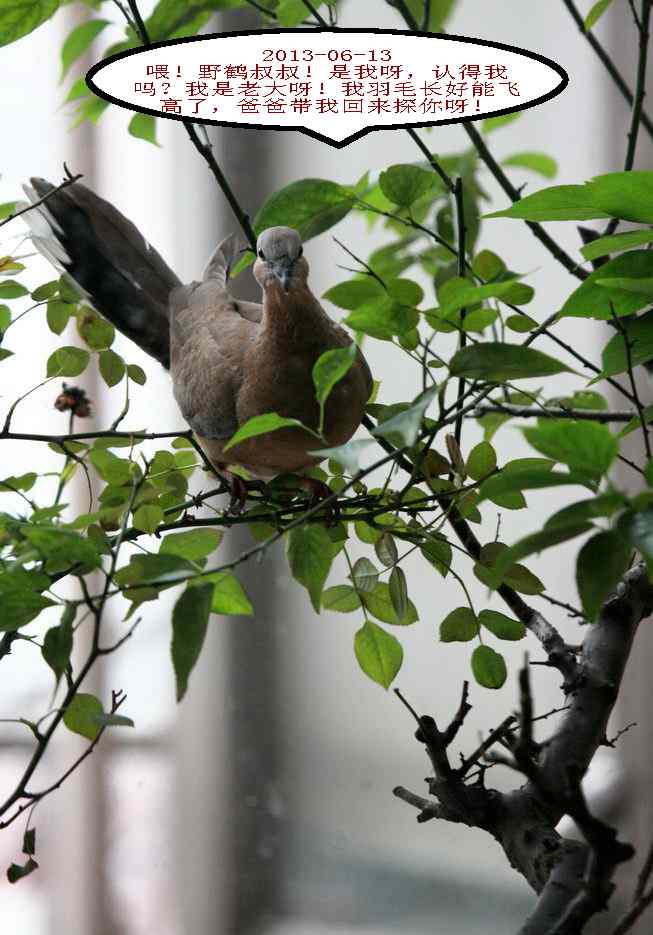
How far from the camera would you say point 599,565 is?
1.03 ft

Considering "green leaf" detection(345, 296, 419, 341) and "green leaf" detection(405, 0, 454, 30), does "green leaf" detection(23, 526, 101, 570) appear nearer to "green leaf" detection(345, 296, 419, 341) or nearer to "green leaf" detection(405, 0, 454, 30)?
"green leaf" detection(345, 296, 419, 341)

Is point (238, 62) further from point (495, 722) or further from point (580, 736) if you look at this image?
point (495, 722)

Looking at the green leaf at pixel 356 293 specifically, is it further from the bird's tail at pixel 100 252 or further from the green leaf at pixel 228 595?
the bird's tail at pixel 100 252

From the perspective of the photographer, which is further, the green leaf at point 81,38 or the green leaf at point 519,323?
the green leaf at point 81,38

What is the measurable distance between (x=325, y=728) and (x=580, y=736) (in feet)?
3.49

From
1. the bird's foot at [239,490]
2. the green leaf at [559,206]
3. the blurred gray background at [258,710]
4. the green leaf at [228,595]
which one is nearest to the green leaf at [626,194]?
the green leaf at [559,206]

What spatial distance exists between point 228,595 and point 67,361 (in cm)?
27

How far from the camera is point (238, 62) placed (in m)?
0.68

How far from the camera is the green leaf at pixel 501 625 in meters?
0.55

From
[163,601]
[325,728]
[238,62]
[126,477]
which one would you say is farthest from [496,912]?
[238,62]

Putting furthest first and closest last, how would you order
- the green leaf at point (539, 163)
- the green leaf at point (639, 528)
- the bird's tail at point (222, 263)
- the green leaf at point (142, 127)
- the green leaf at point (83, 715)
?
the green leaf at point (539, 163) → the bird's tail at point (222, 263) → the green leaf at point (142, 127) → the green leaf at point (83, 715) → the green leaf at point (639, 528)

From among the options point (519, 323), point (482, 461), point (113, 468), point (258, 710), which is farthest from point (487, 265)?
point (258, 710)

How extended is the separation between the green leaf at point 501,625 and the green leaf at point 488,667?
0.01 metres

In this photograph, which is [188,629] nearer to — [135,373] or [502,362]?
[502,362]
